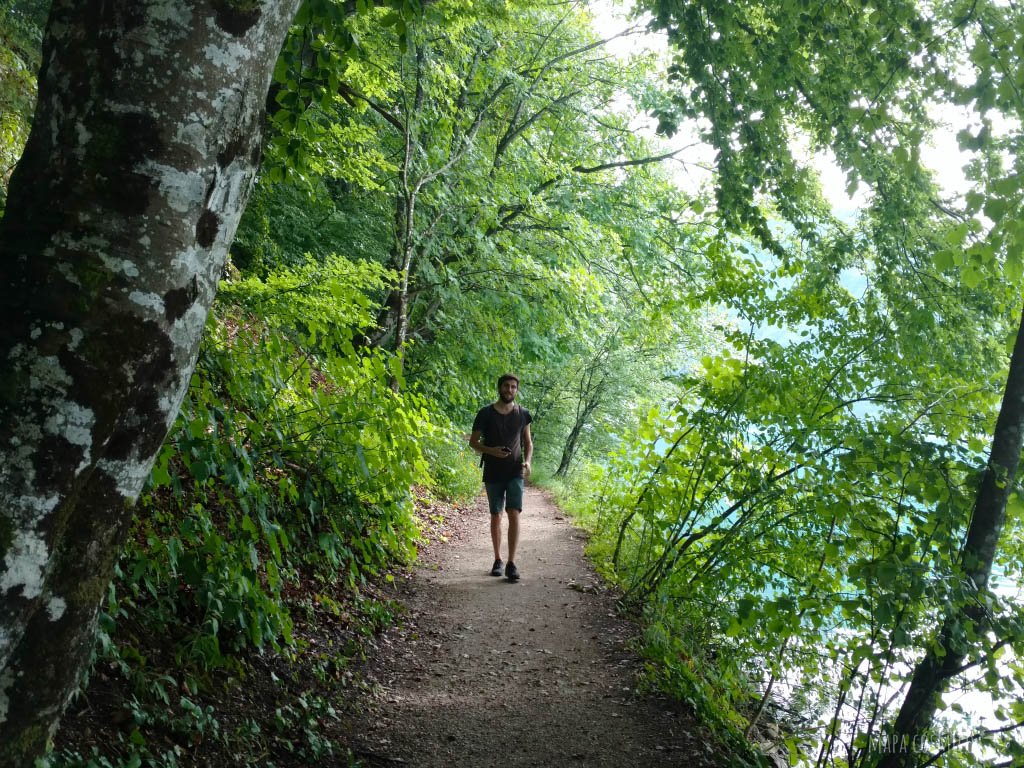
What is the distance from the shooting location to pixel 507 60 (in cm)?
1210

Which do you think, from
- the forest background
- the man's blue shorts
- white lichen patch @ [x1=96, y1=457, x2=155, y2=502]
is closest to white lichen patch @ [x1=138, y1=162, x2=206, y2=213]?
white lichen patch @ [x1=96, y1=457, x2=155, y2=502]

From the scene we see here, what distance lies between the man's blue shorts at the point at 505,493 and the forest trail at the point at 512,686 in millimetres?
A: 830

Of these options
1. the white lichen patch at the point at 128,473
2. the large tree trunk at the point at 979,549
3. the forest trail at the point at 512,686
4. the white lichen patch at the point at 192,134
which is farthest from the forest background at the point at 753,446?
the white lichen patch at the point at 192,134

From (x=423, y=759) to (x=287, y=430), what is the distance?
246 cm

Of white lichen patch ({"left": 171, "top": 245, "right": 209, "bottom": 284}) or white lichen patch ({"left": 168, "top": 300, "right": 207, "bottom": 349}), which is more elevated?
white lichen patch ({"left": 171, "top": 245, "right": 209, "bottom": 284})

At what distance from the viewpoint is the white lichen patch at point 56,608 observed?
1688 millimetres

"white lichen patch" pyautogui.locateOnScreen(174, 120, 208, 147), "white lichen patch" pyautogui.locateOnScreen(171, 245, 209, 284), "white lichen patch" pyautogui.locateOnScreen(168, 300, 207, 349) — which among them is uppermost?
"white lichen patch" pyautogui.locateOnScreen(174, 120, 208, 147)

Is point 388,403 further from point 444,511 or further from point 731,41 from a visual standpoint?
point 444,511

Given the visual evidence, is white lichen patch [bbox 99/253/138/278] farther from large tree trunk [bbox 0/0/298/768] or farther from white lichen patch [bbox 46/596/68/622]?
white lichen patch [bbox 46/596/68/622]

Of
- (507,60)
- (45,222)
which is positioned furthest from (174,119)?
(507,60)

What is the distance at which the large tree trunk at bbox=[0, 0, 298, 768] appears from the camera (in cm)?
158

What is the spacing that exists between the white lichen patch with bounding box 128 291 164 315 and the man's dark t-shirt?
543cm

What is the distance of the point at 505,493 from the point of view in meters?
7.33

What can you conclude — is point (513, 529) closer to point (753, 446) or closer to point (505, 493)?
point (505, 493)
